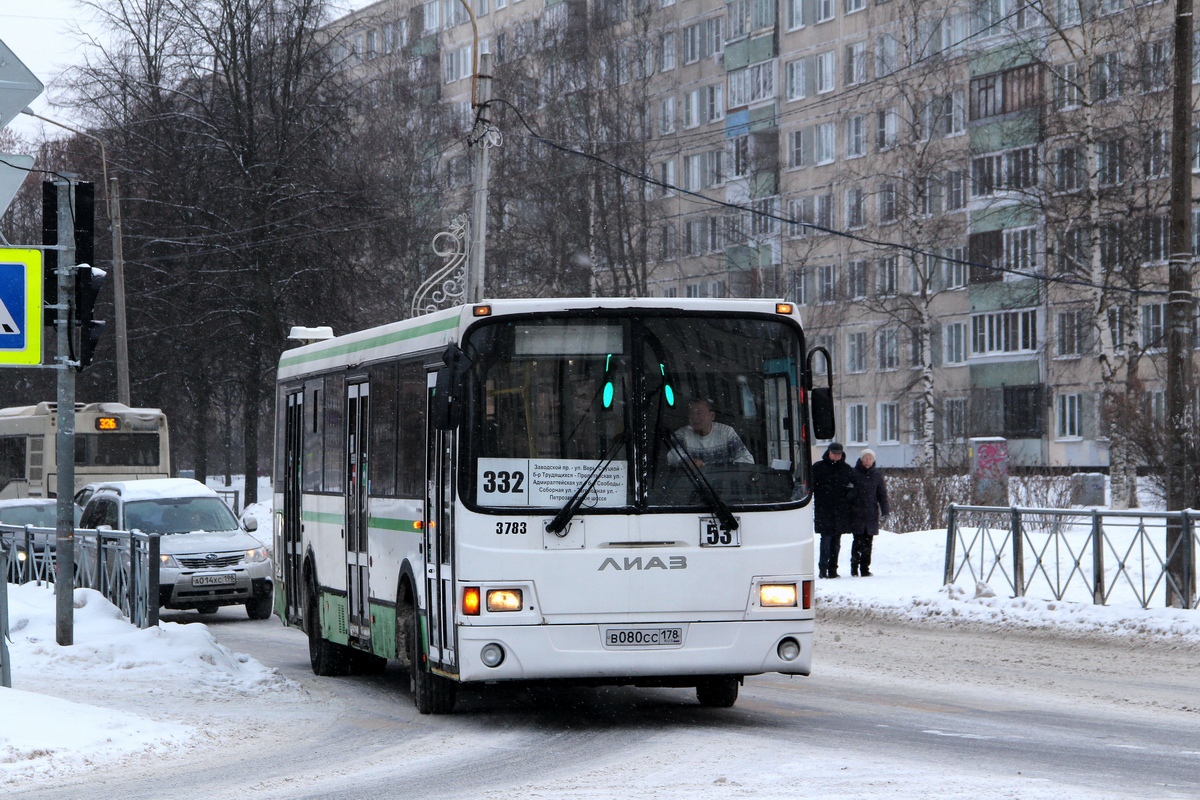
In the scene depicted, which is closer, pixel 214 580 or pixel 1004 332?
pixel 214 580

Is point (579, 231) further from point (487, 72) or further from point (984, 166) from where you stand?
point (487, 72)

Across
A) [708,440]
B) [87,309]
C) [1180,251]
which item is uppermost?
[1180,251]

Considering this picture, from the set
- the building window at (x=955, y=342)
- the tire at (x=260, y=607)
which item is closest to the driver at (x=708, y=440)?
the tire at (x=260, y=607)

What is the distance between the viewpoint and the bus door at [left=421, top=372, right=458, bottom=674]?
11.1 meters

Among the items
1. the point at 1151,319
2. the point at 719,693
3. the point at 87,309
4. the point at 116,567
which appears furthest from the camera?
the point at 1151,319

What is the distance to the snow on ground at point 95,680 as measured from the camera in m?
10.1

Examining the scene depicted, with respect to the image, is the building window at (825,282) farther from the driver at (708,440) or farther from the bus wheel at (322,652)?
the driver at (708,440)

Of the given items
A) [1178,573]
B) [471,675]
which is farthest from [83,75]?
[471,675]

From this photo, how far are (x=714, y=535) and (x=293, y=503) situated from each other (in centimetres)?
640

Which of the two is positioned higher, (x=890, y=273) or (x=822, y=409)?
(x=890, y=273)

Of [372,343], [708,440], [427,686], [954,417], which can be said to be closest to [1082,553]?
[372,343]

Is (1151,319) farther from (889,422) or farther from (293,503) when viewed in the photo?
(293,503)

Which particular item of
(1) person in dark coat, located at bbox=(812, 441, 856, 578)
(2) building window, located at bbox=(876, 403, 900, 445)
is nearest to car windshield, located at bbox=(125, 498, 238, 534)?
(1) person in dark coat, located at bbox=(812, 441, 856, 578)

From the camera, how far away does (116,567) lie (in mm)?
18250
